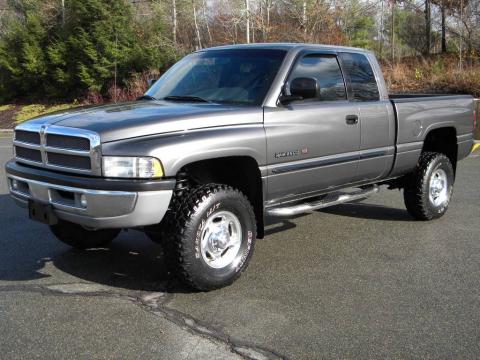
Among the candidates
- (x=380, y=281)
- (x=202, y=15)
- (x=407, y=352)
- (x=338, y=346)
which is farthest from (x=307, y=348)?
(x=202, y=15)

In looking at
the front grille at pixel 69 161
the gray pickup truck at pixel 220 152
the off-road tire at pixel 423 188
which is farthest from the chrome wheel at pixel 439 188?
the front grille at pixel 69 161

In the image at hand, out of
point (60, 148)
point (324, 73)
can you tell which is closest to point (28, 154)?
point (60, 148)

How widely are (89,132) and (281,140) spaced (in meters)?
1.65

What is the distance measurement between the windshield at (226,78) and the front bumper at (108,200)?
1321mm

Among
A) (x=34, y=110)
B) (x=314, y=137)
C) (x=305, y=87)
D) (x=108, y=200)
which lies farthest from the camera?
(x=34, y=110)

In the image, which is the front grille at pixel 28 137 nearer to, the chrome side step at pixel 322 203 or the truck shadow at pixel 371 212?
the chrome side step at pixel 322 203

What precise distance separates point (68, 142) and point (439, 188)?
4739 mm

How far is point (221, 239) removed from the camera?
180 inches

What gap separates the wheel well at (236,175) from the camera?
15.1 ft

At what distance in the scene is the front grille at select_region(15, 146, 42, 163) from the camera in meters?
4.46

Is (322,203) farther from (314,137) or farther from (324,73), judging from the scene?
(324,73)

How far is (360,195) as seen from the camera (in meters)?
5.88

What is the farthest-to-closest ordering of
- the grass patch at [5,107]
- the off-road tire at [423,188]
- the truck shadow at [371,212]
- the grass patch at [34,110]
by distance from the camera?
the grass patch at [5,107]
the grass patch at [34,110]
the truck shadow at [371,212]
the off-road tire at [423,188]

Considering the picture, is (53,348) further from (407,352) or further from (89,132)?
(407,352)
